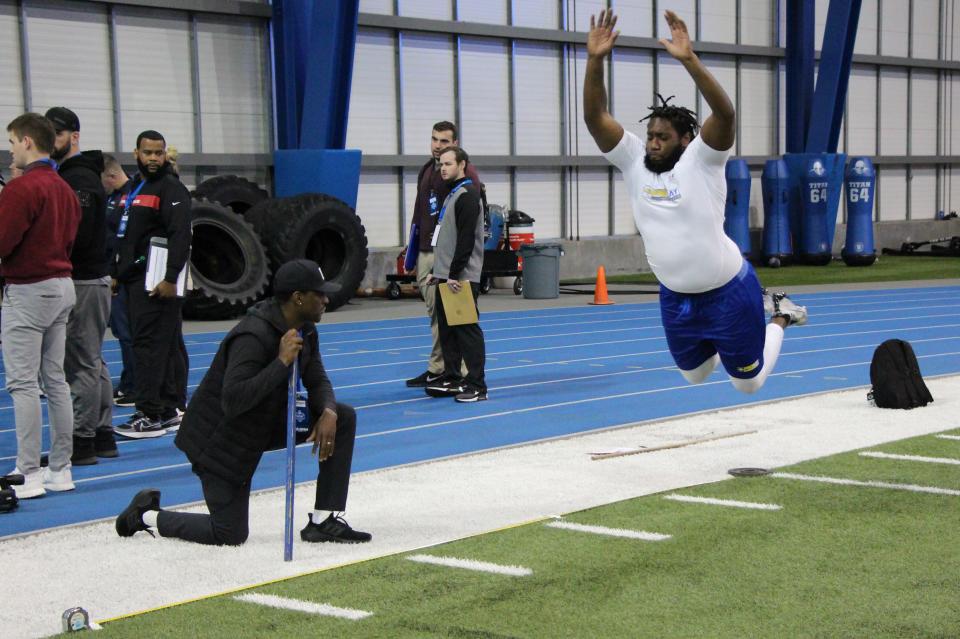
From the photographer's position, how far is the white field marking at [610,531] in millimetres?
5613

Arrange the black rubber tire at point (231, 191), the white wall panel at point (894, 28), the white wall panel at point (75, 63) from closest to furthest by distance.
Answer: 1. the white wall panel at point (75, 63)
2. the black rubber tire at point (231, 191)
3. the white wall panel at point (894, 28)

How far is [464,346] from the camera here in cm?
988

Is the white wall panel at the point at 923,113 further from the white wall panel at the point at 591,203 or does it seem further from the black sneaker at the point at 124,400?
the black sneaker at the point at 124,400

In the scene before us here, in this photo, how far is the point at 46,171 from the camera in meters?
6.64

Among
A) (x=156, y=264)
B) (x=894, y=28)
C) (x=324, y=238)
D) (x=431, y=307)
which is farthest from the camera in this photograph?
(x=894, y=28)

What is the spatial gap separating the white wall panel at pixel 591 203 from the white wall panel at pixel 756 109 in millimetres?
4400

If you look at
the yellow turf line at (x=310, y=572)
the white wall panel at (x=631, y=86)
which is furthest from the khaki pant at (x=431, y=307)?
the white wall panel at (x=631, y=86)

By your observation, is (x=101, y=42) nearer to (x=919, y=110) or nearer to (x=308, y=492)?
(x=308, y=492)

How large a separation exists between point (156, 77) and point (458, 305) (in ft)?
38.1

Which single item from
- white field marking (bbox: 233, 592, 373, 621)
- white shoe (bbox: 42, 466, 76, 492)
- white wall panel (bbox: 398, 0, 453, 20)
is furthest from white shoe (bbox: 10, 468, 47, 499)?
white wall panel (bbox: 398, 0, 453, 20)

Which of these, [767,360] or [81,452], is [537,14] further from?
[767,360]

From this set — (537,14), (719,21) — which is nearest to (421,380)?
(537,14)

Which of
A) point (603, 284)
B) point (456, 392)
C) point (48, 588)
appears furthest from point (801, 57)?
point (48, 588)

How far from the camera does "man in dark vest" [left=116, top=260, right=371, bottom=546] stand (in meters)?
5.35
